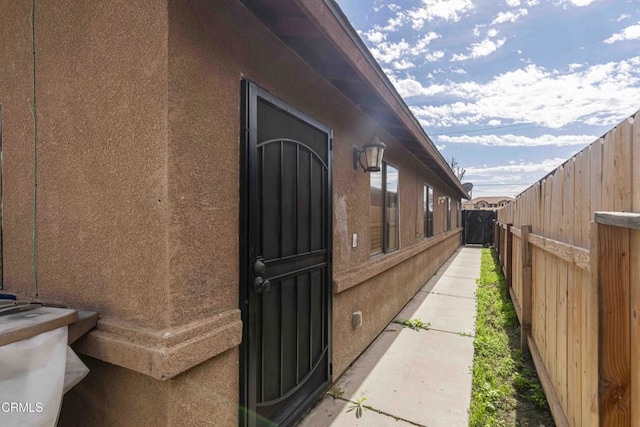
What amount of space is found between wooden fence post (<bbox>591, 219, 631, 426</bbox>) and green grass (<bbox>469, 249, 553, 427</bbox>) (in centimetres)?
126

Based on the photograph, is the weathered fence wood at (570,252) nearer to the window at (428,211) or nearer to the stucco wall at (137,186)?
the stucco wall at (137,186)

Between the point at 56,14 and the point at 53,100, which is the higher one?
the point at 56,14

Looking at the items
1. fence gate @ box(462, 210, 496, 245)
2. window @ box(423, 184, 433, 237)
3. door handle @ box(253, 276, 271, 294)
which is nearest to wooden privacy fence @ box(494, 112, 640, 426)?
door handle @ box(253, 276, 271, 294)

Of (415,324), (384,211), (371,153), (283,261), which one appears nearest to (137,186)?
(283,261)

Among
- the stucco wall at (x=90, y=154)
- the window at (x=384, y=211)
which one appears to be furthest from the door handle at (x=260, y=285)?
the window at (x=384, y=211)

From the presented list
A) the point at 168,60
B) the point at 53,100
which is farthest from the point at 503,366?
the point at 53,100

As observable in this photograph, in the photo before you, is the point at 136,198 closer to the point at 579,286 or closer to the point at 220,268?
the point at 220,268

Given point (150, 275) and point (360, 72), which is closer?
point (150, 275)

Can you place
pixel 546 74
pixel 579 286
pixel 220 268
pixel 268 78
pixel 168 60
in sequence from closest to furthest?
pixel 168 60 → pixel 220 268 → pixel 579 286 → pixel 268 78 → pixel 546 74

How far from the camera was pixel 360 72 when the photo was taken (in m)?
2.48

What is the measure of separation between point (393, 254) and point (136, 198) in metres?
3.82

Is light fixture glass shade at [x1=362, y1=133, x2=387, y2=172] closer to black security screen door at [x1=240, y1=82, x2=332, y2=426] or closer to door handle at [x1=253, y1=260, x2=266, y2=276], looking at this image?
black security screen door at [x1=240, y1=82, x2=332, y2=426]

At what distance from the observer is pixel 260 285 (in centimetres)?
193

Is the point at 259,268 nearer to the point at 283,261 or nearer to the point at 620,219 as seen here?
the point at 283,261
